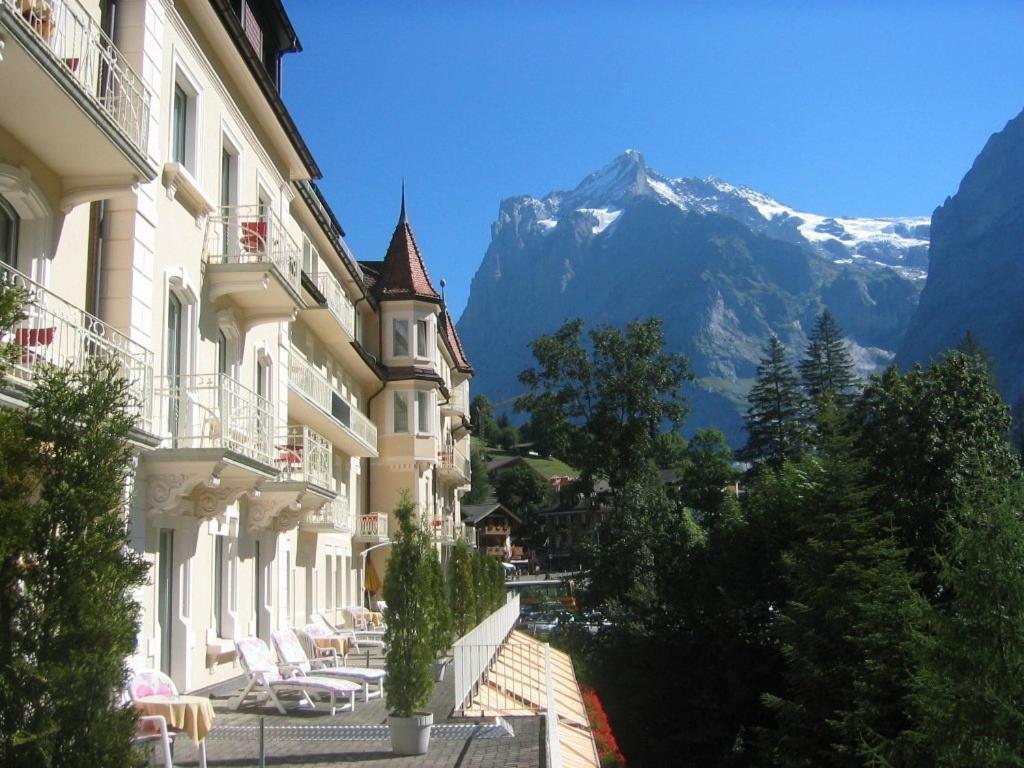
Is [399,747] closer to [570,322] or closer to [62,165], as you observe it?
[62,165]

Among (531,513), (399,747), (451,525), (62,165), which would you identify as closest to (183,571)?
(399,747)

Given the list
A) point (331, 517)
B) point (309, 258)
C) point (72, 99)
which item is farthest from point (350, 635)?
point (72, 99)

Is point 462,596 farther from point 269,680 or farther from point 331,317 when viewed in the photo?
point 269,680

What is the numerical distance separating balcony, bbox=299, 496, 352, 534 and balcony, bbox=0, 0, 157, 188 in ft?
41.2

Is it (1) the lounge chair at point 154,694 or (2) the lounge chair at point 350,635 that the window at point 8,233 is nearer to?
(1) the lounge chair at point 154,694

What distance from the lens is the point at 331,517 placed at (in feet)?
90.2

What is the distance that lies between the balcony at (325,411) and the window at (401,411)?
3.81 meters

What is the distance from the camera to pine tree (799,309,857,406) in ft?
258

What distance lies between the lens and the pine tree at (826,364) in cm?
7862

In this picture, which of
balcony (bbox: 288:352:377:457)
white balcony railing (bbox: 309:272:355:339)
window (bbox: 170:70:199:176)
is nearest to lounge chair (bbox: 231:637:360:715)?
window (bbox: 170:70:199:176)

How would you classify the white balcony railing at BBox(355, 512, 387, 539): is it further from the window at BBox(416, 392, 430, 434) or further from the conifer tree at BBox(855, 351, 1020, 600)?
the conifer tree at BBox(855, 351, 1020, 600)

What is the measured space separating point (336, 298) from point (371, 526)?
934 centimetres

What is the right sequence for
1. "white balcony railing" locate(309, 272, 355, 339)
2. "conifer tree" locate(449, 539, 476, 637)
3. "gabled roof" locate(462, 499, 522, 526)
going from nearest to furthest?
"conifer tree" locate(449, 539, 476, 637), "white balcony railing" locate(309, 272, 355, 339), "gabled roof" locate(462, 499, 522, 526)

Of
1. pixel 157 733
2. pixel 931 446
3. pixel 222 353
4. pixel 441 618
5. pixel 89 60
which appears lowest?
pixel 157 733
